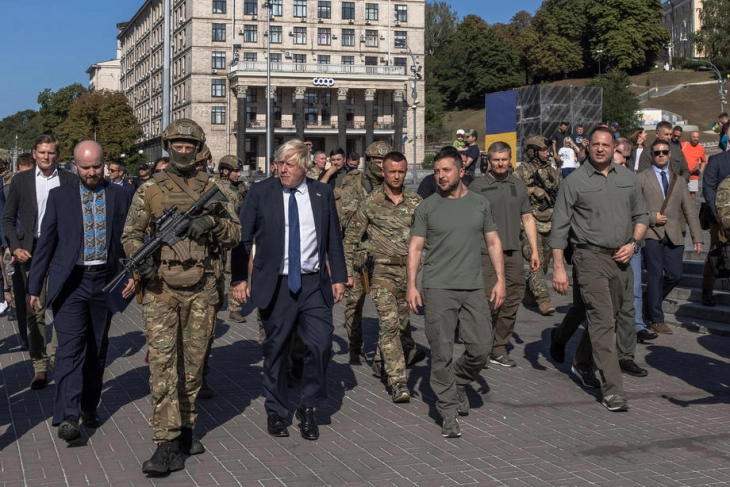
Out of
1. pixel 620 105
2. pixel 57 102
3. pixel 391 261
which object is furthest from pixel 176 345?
pixel 57 102

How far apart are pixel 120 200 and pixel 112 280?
0.73 metres

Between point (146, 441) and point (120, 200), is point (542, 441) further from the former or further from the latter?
point (120, 200)

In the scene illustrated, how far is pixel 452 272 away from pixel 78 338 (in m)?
2.68

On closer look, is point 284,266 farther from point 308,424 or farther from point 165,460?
point 165,460

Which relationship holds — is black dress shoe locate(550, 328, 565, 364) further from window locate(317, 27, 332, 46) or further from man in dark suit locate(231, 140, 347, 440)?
window locate(317, 27, 332, 46)

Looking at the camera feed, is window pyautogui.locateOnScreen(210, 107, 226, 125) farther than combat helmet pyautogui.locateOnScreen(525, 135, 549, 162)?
Yes

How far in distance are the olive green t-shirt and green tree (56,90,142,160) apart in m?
91.0

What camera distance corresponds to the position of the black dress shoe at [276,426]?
7.01 meters

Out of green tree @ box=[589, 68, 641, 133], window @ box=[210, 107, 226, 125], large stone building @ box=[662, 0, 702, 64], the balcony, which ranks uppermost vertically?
large stone building @ box=[662, 0, 702, 64]

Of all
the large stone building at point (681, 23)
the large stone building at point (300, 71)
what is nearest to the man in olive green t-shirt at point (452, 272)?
the large stone building at point (300, 71)

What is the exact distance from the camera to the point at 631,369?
366 inches

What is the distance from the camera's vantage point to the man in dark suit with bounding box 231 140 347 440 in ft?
22.8

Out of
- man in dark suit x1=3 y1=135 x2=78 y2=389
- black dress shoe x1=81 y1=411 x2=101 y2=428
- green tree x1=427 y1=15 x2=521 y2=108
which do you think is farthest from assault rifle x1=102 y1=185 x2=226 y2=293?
green tree x1=427 y1=15 x2=521 y2=108

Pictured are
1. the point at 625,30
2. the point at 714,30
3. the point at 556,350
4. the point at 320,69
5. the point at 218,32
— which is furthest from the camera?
the point at 625,30
